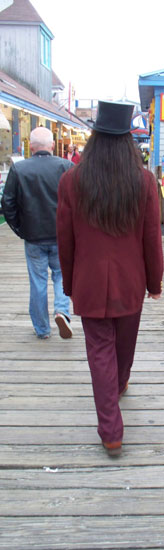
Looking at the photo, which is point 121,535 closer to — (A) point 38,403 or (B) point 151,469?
(B) point 151,469

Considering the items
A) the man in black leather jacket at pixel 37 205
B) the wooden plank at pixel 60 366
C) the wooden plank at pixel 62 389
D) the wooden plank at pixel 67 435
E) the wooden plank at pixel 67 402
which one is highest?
the man in black leather jacket at pixel 37 205

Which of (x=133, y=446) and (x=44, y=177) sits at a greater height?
(x=44, y=177)

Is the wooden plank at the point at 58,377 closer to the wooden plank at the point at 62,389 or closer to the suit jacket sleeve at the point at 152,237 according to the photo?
the wooden plank at the point at 62,389

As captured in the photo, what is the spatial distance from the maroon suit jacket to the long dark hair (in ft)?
0.17

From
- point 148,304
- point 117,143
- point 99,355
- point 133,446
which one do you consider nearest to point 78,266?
point 99,355

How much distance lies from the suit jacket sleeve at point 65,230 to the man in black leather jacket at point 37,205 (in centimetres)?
138

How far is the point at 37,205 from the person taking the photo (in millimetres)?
4074

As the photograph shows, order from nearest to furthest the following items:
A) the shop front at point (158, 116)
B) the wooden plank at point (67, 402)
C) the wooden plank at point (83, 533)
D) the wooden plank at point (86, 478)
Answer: the wooden plank at point (83, 533), the wooden plank at point (86, 478), the wooden plank at point (67, 402), the shop front at point (158, 116)

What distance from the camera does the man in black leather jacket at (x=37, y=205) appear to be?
4.01m

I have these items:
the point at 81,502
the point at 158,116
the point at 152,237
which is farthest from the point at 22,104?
the point at 81,502

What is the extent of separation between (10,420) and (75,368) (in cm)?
85

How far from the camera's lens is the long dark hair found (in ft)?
8.09

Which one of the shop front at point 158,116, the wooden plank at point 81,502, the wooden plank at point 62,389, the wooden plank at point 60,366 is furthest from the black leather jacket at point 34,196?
the shop front at point 158,116

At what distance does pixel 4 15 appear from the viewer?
64.8ft
